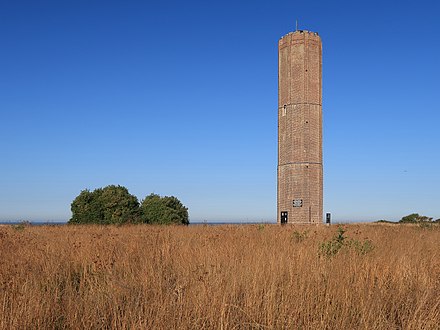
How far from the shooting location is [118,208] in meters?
27.8

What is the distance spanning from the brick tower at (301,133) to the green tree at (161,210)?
26.4 feet

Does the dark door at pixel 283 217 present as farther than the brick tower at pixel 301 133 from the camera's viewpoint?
Yes

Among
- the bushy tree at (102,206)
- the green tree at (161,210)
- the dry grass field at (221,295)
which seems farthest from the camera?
the green tree at (161,210)

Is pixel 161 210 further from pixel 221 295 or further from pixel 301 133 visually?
pixel 221 295

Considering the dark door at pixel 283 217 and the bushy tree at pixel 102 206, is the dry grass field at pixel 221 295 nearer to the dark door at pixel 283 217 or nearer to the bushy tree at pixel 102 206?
the bushy tree at pixel 102 206

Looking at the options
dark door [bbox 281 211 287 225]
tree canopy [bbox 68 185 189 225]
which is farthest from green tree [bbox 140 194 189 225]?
dark door [bbox 281 211 287 225]

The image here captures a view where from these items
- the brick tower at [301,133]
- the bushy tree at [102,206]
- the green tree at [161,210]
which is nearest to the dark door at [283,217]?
the brick tower at [301,133]

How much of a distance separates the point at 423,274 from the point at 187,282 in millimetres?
3210

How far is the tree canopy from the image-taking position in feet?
90.6

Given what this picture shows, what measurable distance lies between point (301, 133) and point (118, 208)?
14.8 m

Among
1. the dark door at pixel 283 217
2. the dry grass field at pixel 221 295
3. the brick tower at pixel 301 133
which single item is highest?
the brick tower at pixel 301 133

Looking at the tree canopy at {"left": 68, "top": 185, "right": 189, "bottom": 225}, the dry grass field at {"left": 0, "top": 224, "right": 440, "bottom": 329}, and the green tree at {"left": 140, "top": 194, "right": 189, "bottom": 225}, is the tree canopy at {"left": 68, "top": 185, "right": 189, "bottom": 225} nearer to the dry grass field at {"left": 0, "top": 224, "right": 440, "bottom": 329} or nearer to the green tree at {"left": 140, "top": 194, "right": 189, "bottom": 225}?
the green tree at {"left": 140, "top": 194, "right": 189, "bottom": 225}

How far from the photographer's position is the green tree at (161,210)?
28.2m

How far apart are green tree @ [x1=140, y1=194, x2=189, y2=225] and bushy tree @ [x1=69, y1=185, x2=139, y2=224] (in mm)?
936
